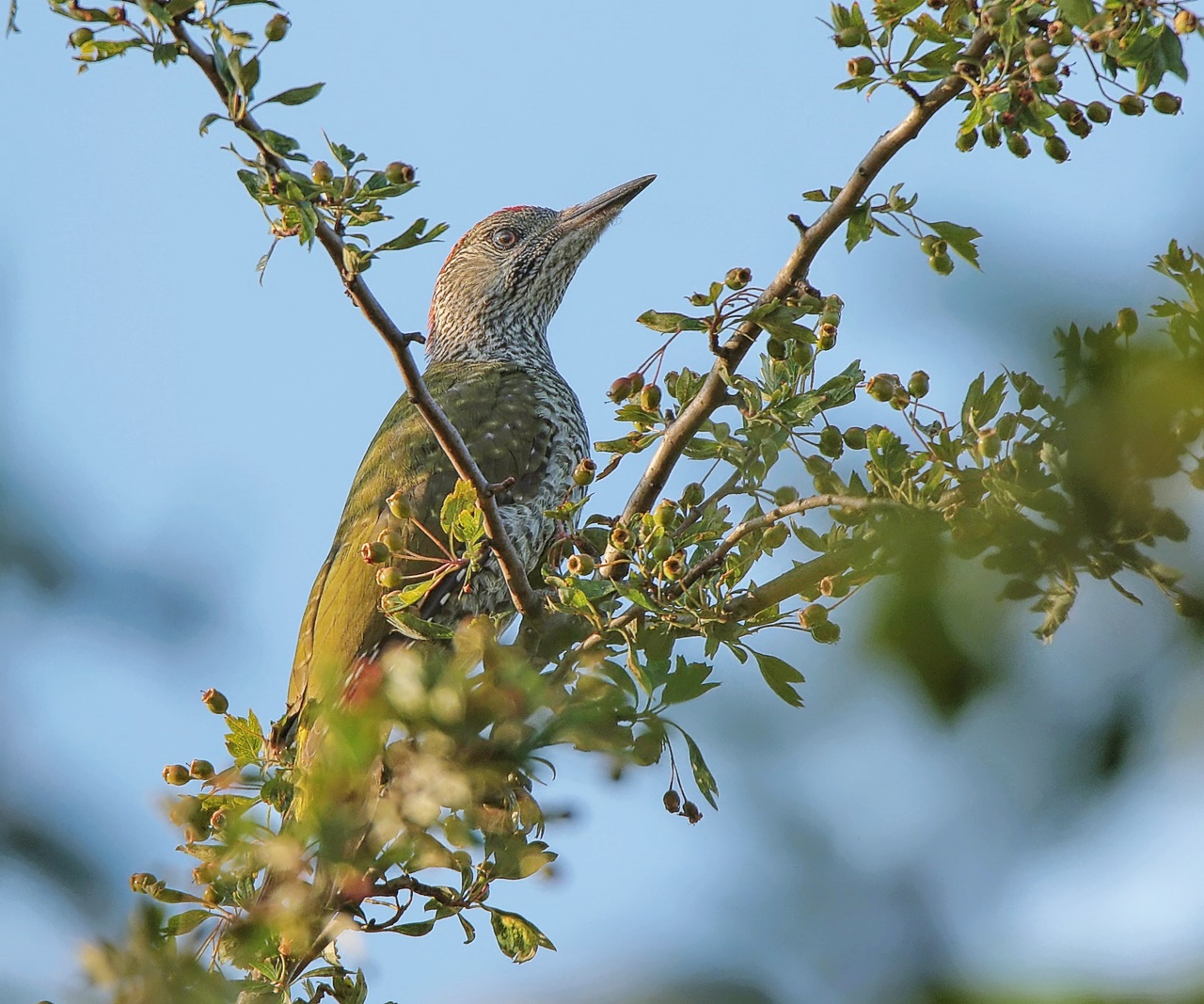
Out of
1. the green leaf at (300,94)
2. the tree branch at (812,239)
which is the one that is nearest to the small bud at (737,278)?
the tree branch at (812,239)

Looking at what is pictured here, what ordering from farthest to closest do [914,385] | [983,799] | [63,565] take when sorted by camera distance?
[914,385] → [63,565] → [983,799]

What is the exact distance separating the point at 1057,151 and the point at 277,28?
1668 mm

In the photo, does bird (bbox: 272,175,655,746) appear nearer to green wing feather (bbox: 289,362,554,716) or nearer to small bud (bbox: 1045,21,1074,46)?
green wing feather (bbox: 289,362,554,716)

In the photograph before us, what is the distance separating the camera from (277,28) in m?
2.50

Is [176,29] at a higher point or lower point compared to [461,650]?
higher

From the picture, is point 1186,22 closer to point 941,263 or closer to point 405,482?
point 941,263

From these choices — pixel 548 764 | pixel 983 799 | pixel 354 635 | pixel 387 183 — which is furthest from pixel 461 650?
pixel 354 635

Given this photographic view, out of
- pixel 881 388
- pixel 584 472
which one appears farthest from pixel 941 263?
pixel 584 472

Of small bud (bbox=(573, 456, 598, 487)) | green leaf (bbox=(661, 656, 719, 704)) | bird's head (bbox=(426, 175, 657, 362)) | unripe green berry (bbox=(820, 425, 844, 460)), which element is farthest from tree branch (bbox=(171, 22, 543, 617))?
bird's head (bbox=(426, 175, 657, 362))

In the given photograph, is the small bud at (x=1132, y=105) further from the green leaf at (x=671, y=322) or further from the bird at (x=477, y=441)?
the bird at (x=477, y=441)

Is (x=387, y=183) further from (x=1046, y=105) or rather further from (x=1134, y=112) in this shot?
(x=1134, y=112)

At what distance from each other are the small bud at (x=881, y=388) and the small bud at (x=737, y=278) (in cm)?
35

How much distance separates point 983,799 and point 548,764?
19.3 inches

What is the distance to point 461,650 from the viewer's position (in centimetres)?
204
